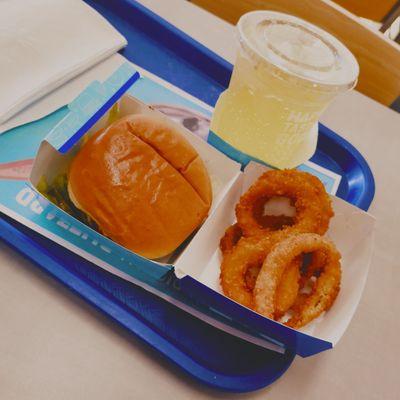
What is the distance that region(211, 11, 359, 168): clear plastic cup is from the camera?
79 cm

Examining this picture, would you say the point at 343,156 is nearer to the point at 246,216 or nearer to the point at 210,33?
the point at 246,216

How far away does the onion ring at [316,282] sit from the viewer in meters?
0.72

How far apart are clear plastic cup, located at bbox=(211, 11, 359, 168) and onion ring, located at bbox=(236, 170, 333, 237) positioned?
0.13 meters

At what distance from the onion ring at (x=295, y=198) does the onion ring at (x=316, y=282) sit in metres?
0.05

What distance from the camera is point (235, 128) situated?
37.7 inches

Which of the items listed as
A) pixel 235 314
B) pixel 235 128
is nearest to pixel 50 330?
pixel 235 314

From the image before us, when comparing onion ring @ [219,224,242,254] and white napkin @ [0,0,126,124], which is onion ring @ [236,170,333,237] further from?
white napkin @ [0,0,126,124]

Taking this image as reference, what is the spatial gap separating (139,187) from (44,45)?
51 cm

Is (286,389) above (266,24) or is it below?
below

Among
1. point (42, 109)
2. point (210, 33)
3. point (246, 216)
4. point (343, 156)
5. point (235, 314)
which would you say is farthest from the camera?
point (210, 33)

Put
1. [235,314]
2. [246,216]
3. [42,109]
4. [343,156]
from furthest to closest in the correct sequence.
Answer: [343,156]
[42,109]
[246,216]
[235,314]

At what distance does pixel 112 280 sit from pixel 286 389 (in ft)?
1.26

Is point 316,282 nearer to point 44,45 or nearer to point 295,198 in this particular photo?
point 295,198

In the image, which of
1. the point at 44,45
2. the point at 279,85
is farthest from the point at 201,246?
the point at 44,45
